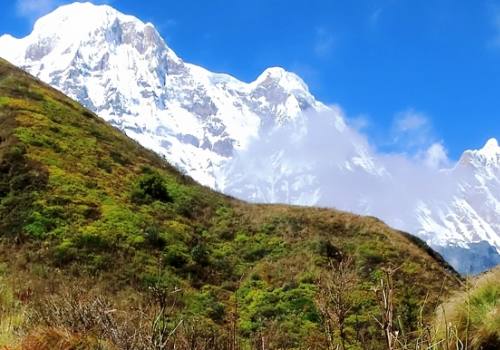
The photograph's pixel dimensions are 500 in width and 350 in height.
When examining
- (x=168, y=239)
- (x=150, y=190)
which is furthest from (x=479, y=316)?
(x=150, y=190)

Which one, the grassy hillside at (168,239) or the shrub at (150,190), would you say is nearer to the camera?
the grassy hillside at (168,239)

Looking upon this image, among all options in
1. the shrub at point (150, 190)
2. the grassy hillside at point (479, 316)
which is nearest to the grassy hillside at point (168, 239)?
the shrub at point (150, 190)

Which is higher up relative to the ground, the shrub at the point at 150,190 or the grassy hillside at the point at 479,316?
the shrub at the point at 150,190

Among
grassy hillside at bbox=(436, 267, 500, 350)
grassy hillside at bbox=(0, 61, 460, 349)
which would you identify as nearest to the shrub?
grassy hillside at bbox=(0, 61, 460, 349)

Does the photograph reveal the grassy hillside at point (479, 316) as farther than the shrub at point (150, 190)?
No

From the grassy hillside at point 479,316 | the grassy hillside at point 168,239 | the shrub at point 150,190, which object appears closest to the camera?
the grassy hillside at point 479,316

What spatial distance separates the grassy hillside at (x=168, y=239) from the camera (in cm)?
2570

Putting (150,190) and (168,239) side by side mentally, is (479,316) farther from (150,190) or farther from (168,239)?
(150,190)

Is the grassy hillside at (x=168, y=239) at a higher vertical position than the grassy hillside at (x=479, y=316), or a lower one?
higher

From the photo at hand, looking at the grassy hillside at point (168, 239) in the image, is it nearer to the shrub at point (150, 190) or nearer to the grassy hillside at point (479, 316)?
the shrub at point (150, 190)

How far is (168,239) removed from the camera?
3238cm

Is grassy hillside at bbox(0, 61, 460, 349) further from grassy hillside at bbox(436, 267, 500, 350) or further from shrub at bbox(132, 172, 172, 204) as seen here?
grassy hillside at bbox(436, 267, 500, 350)

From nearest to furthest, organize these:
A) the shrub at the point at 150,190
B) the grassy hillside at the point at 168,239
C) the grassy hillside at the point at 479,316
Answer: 1. the grassy hillside at the point at 479,316
2. the grassy hillside at the point at 168,239
3. the shrub at the point at 150,190

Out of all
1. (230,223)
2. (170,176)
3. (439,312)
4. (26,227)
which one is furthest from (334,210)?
(439,312)
